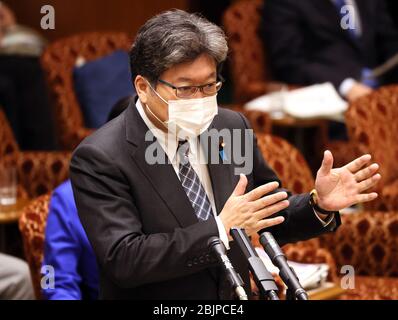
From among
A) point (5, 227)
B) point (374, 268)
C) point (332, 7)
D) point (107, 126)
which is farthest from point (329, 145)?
point (107, 126)

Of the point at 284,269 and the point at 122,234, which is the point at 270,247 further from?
the point at 122,234

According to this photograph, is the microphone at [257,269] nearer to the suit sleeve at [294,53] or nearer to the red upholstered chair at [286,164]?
the red upholstered chair at [286,164]

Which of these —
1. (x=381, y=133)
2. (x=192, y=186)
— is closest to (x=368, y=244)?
(x=381, y=133)

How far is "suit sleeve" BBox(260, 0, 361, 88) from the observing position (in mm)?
5445

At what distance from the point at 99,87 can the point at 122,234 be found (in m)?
2.98

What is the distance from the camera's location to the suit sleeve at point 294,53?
5.45 m

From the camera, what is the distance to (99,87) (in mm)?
5211

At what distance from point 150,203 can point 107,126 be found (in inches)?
9.8

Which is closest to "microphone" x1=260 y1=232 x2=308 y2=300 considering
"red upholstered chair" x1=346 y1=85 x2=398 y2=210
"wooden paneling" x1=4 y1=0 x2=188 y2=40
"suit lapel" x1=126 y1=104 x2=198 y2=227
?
"suit lapel" x1=126 y1=104 x2=198 y2=227

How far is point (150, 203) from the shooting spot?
95.1 inches

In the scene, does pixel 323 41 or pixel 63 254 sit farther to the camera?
pixel 323 41

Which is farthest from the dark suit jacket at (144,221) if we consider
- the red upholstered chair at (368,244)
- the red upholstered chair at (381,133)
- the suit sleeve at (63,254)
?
the red upholstered chair at (381,133)

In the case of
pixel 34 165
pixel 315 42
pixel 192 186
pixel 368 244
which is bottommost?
pixel 368 244

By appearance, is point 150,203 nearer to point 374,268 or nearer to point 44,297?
point 44,297
